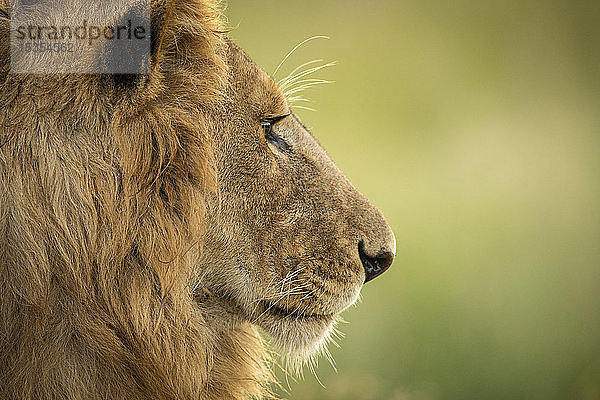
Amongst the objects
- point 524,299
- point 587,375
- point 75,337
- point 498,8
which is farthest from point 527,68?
point 75,337

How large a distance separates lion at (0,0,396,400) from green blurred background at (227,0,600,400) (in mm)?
1508

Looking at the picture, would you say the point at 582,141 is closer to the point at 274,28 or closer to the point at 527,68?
the point at 527,68

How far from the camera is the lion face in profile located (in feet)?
2.74

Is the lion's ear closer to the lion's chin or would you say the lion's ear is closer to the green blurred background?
the lion's chin

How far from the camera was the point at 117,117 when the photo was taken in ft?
2.40

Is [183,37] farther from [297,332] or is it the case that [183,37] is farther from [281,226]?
[297,332]

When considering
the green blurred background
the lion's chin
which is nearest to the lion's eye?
the lion's chin

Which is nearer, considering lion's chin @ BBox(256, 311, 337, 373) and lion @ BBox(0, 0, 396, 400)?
lion @ BBox(0, 0, 396, 400)

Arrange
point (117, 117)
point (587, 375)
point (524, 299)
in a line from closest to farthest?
point (117, 117)
point (587, 375)
point (524, 299)

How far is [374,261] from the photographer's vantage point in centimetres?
95

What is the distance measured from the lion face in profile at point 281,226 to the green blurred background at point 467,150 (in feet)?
4.83

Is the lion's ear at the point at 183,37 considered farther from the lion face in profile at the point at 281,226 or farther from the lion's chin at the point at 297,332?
the lion's chin at the point at 297,332

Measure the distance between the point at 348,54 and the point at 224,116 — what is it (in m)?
1.77

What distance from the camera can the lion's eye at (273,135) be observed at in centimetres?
90
